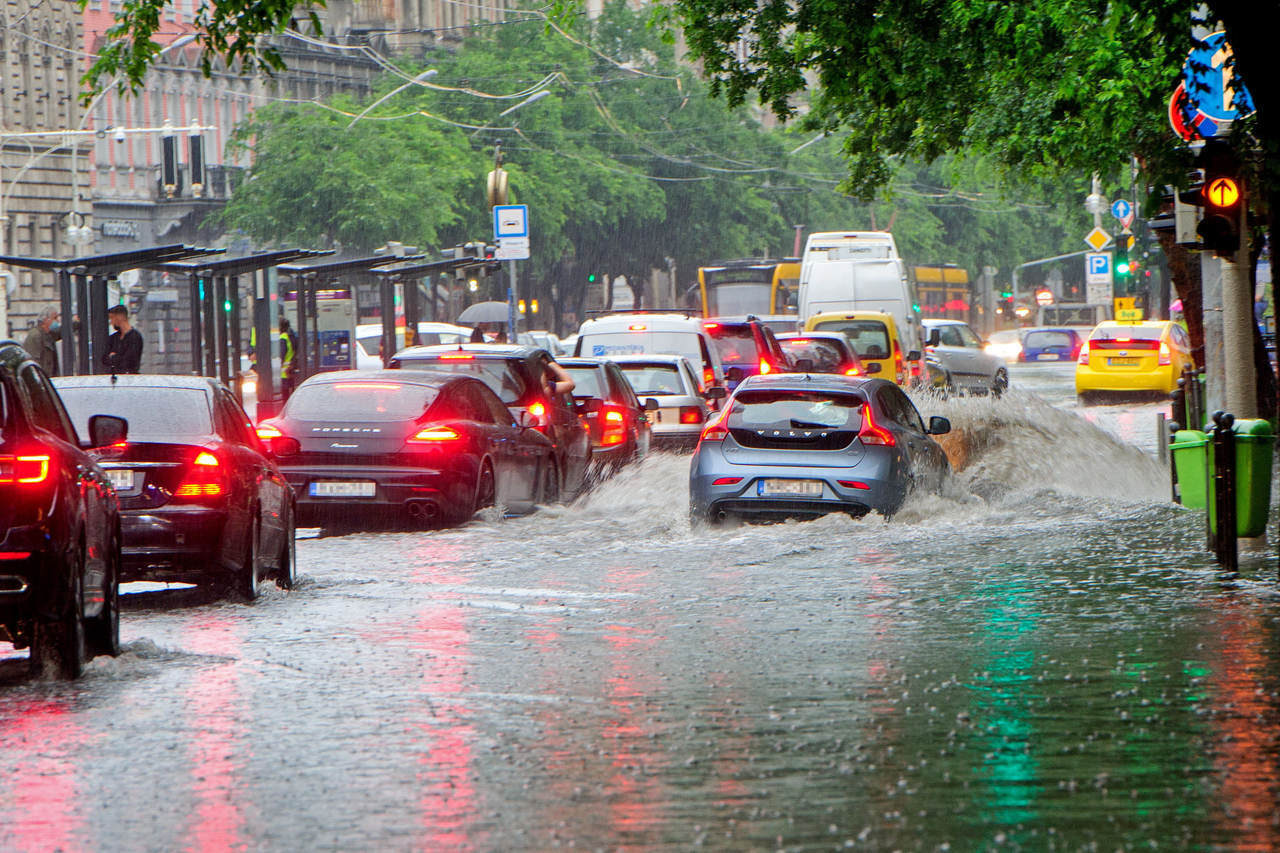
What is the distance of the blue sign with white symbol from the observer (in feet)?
39.1

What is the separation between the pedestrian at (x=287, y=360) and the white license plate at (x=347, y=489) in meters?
13.9

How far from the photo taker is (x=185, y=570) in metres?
12.3

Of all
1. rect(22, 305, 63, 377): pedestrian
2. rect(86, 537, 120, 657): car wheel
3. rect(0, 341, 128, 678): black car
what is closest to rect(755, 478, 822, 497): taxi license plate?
rect(86, 537, 120, 657): car wheel

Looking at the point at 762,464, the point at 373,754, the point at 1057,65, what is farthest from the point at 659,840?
the point at 1057,65

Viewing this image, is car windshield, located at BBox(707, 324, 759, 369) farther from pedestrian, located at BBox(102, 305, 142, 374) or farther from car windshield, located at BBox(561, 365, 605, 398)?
pedestrian, located at BBox(102, 305, 142, 374)

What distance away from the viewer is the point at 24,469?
8891mm

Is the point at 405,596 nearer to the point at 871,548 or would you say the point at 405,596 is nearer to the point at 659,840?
the point at 871,548

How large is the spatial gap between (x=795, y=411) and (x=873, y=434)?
0.61 metres

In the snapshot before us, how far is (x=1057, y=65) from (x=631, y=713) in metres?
11.9

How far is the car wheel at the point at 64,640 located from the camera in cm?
905

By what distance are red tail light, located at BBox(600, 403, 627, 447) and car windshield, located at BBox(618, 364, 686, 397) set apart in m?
3.10

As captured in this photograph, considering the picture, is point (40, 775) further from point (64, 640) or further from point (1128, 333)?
point (1128, 333)

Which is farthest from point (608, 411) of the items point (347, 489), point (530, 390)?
point (347, 489)

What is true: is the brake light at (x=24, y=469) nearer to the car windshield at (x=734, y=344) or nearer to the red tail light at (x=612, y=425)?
the red tail light at (x=612, y=425)
